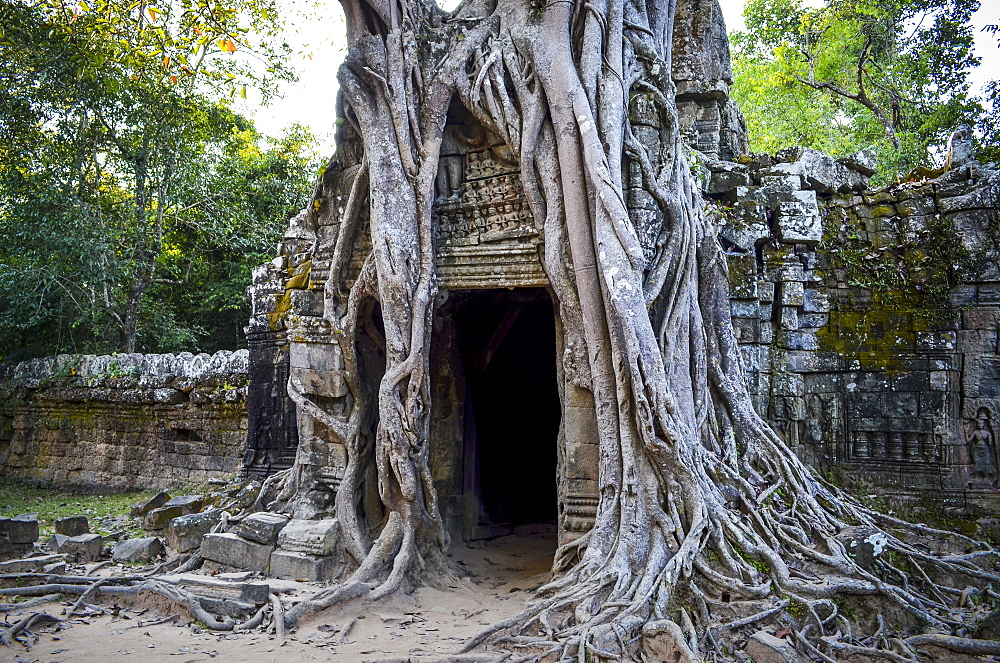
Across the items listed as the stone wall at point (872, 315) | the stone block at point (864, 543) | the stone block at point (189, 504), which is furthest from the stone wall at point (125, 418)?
the stone block at point (864, 543)

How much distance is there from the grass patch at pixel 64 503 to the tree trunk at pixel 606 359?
2.90m

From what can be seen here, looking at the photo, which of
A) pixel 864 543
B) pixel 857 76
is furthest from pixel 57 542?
pixel 857 76

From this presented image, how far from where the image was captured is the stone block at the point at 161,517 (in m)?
6.75

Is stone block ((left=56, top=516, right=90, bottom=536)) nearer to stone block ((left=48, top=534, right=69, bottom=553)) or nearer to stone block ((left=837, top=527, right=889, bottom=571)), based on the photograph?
stone block ((left=48, top=534, right=69, bottom=553))

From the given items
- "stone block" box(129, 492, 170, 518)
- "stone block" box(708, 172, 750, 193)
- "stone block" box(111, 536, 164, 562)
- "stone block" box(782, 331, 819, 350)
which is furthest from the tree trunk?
"stone block" box(129, 492, 170, 518)

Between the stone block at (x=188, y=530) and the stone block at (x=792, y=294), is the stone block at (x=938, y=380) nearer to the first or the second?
the stone block at (x=792, y=294)

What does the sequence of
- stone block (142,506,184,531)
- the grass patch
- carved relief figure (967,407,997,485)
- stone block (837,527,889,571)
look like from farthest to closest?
the grass patch < stone block (142,506,184,531) < carved relief figure (967,407,997,485) < stone block (837,527,889,571)

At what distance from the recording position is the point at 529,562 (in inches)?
249

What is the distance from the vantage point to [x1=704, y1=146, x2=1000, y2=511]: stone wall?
580cm

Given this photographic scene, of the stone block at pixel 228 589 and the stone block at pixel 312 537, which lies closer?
the stone block at pixel 228 589

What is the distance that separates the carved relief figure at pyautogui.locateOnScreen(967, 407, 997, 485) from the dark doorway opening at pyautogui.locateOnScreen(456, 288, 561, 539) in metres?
3.69

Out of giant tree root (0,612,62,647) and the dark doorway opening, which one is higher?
the dark doorway opening

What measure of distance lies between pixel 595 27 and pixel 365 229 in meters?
2.27

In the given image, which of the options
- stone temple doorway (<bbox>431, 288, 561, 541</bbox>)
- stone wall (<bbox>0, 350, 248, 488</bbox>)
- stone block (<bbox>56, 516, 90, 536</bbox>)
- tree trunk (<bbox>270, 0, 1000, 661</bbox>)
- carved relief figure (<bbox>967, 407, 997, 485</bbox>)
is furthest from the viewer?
stone wall (<bbox>0, 350, 248, 488</bbox>)
